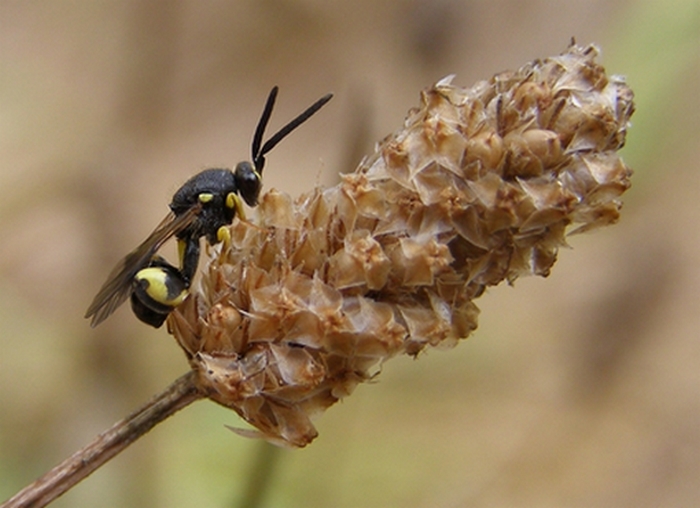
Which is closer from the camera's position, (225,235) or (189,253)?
(225,235)

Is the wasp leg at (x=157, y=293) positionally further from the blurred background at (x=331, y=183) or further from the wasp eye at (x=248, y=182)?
the blurred background at (x=331, y=183)

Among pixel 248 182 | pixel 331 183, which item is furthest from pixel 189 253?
pixel 331 183

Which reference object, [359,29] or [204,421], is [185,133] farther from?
[204,421]

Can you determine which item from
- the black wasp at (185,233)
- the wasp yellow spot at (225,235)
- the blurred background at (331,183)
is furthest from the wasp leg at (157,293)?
the blurred background at (331,183)

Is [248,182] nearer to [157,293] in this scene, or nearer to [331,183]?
[157,293]

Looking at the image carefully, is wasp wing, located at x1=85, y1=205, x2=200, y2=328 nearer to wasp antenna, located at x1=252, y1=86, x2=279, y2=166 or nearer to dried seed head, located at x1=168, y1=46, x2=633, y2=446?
dried seed head, located at x1=168, y1=46, x2=633, y2=446

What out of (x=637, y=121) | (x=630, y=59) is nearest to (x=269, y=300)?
(x=637, y=121)

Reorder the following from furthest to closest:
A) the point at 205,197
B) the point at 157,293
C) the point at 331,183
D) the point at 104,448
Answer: the point at 331,183, the point at 205,197, the point at 157,293, the point at 104,448

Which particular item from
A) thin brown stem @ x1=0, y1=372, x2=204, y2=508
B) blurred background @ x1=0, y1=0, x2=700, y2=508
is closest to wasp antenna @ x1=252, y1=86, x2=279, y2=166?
thin brown stem @ x1=0, y1=372, x2=204, y2=508
